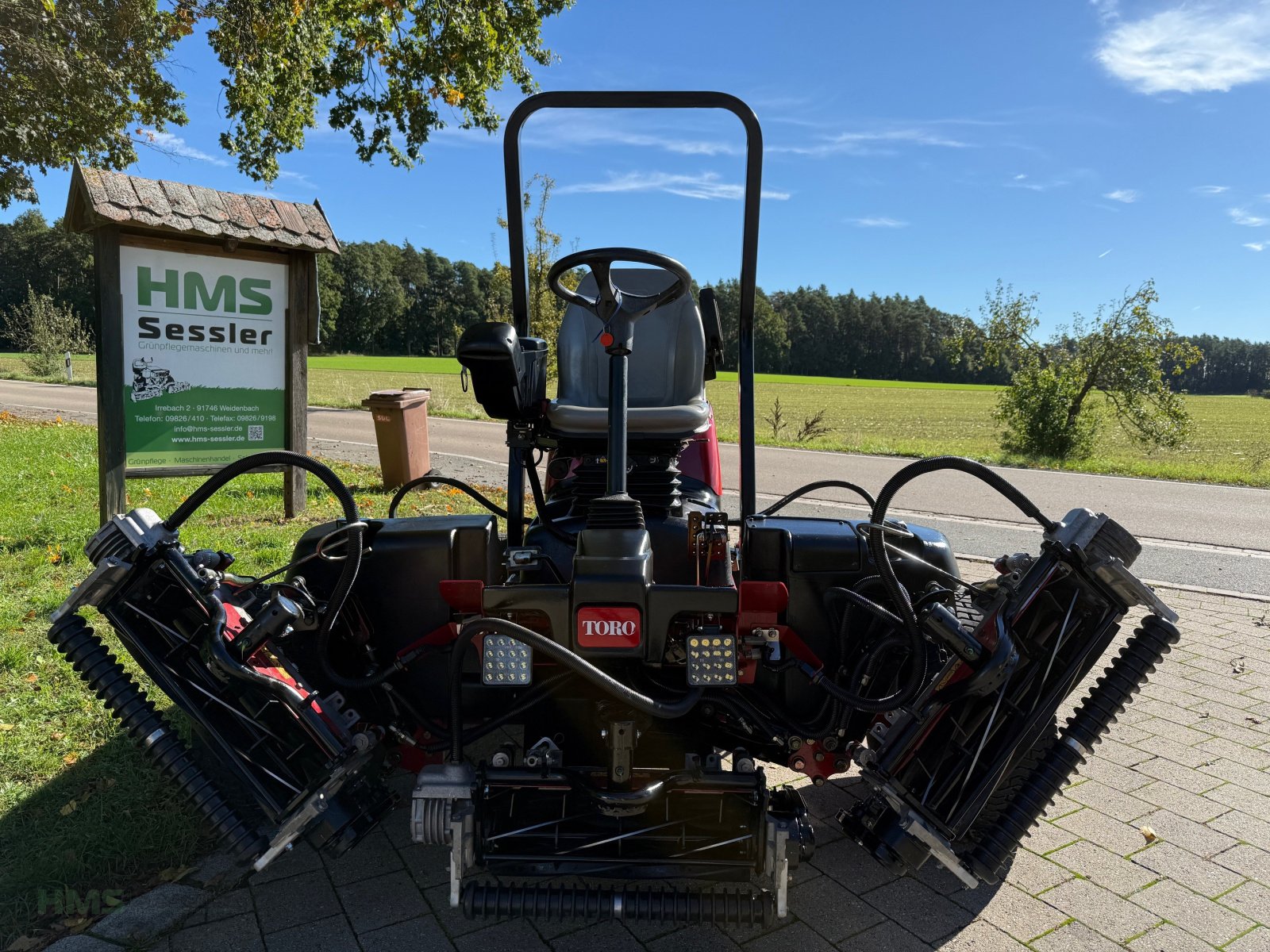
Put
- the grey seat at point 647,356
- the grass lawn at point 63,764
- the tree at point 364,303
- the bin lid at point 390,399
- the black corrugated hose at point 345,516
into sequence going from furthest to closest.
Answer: the tree at point 364,303, the bin lid at point 390,399, the grey seat at point 647,356, the grass lawn at point 63,764, the black corrugated hose at point 345,516

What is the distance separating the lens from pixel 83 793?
3184mm

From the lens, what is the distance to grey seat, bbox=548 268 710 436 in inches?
152

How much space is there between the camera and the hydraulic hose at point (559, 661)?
2164mm

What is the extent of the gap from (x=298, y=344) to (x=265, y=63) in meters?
4.21

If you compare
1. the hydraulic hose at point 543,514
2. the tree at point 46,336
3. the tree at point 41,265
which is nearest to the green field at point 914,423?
the tree at point 46,336

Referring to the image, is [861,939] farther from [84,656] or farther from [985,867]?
[84,656]

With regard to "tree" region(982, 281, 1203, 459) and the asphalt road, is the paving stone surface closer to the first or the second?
the asphalt road

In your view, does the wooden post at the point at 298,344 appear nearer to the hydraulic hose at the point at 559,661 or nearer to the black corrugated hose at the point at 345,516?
the black corrugated hose at the point at 345,516

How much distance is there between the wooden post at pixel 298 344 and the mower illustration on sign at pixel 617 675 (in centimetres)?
496

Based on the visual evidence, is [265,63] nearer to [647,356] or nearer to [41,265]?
[647,356]

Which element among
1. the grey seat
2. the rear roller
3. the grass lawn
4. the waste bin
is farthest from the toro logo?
the waste bin

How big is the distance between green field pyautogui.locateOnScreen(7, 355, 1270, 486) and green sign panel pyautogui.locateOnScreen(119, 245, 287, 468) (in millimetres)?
10438

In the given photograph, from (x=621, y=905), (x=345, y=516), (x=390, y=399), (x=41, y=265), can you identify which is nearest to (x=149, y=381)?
(x=390, y=399)

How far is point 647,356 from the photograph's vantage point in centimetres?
391
